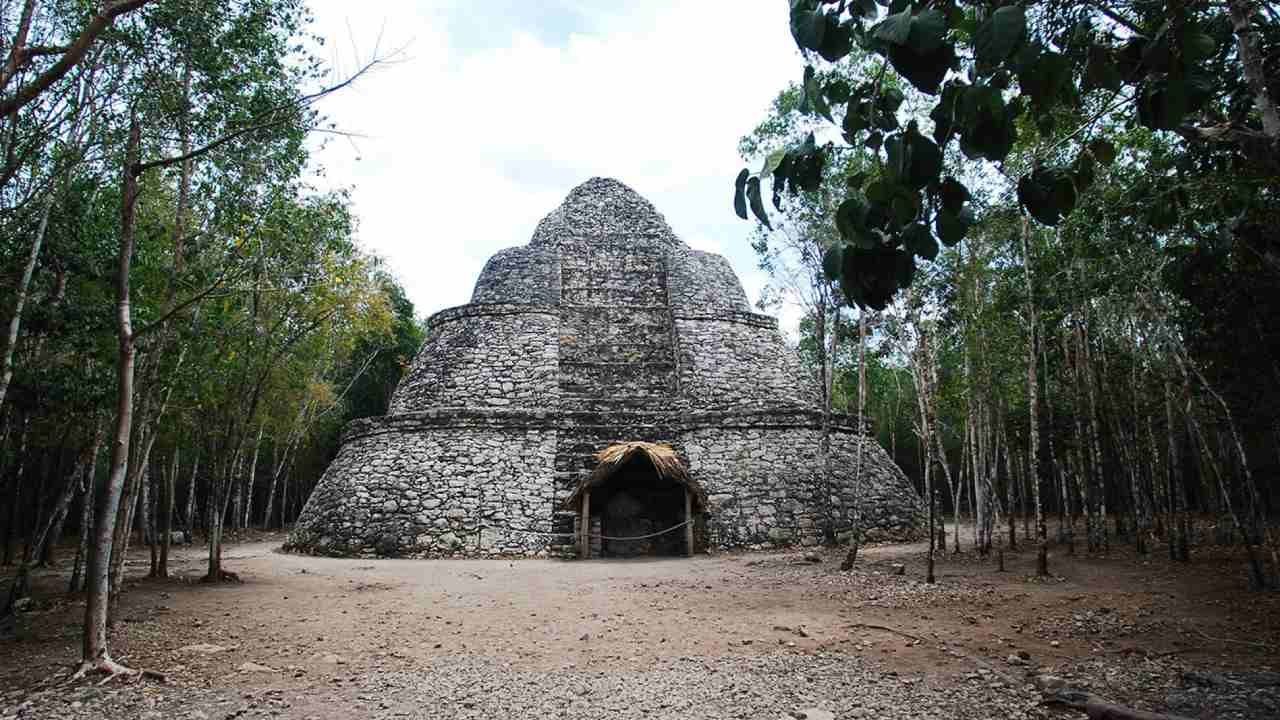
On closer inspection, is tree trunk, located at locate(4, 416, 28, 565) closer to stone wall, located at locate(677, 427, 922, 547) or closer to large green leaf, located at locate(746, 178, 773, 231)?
stone wall, located at locate(677, 427, 922, 547)

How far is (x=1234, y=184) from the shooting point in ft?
15.7

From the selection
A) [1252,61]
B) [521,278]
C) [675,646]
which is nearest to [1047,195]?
[1252,61]

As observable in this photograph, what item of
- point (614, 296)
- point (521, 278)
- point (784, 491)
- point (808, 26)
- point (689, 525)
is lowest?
point (689, 525)

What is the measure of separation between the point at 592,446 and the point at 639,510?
2266 millimetres

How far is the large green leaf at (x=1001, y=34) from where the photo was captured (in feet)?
4.29

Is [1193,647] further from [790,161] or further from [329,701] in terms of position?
[329,701]

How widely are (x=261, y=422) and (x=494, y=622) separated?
1304 centimetres

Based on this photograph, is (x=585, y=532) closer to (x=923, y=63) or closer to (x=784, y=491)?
(x=784, y=491)

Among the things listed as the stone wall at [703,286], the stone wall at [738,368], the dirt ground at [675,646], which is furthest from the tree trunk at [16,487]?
the stone wall at [703,286]

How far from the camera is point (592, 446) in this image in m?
14.7

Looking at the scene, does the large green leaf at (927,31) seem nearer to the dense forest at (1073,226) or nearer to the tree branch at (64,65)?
Result: the dense forest at (1073,226)

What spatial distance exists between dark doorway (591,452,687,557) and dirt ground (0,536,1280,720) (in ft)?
11.0

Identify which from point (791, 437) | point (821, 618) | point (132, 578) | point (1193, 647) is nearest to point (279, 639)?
point (821, 618)

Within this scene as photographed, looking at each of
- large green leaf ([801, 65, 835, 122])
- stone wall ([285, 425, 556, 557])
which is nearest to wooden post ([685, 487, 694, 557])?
stone wall ([285, 425, 556, 557])
